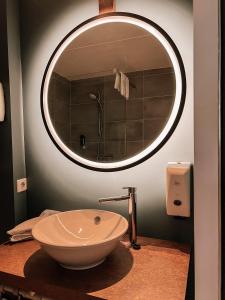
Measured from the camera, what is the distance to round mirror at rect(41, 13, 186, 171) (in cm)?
116

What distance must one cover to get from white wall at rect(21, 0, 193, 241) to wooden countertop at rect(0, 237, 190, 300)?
205 mm

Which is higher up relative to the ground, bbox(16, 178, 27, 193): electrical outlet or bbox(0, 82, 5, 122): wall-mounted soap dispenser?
bbox(0, 82, 5, 122): wall-mounted soap dispenser

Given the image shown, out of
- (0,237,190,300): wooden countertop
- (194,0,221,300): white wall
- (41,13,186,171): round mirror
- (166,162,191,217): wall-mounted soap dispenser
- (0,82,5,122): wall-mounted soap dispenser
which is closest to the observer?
(194,0,221,300): white wall

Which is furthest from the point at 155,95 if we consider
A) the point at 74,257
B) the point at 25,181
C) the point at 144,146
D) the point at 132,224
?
the point at 25,181

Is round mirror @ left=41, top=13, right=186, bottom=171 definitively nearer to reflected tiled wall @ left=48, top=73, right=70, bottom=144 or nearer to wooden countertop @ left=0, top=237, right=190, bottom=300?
reflected tiled wall @ left=48, top=73, right=70, bottom=144

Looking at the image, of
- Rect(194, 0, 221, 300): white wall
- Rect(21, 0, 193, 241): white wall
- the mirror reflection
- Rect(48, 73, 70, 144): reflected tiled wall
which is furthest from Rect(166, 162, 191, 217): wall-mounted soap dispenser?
Rect(48, 73, 70, 144): reflected tiled wall

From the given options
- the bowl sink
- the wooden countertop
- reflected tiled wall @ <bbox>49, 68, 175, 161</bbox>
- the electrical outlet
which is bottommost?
the wooden countertop

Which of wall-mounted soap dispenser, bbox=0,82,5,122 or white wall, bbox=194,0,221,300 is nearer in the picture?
white wall, bbox=194,0,221,300

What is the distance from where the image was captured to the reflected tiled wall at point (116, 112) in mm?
1182

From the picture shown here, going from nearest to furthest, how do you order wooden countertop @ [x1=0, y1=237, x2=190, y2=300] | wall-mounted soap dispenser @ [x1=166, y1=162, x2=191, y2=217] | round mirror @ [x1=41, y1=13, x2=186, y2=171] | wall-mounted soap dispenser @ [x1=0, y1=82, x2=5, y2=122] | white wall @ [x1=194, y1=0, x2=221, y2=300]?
white wall @ [x1=194, y1=0, x2=221, y2=300]
wooden countertop @ [x1=0, y1=237, x2=190, y2=300]
wall-mounted soap dispenser @ [x1=166, y1=162, x2=191, y2=217]
round mirror @ [x1=41, y1=13, x2=186, y2=171]
wall-mounted soap dispenser @ [x1=0, y1=82, x2=5, y2=122]

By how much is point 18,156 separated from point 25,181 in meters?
0.17

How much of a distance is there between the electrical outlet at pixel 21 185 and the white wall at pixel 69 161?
0.12ft

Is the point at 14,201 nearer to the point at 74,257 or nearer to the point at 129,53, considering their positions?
the point at 74,257

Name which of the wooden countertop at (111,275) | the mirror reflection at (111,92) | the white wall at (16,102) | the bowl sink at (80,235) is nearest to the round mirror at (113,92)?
the mirror reflection at (111,92)
